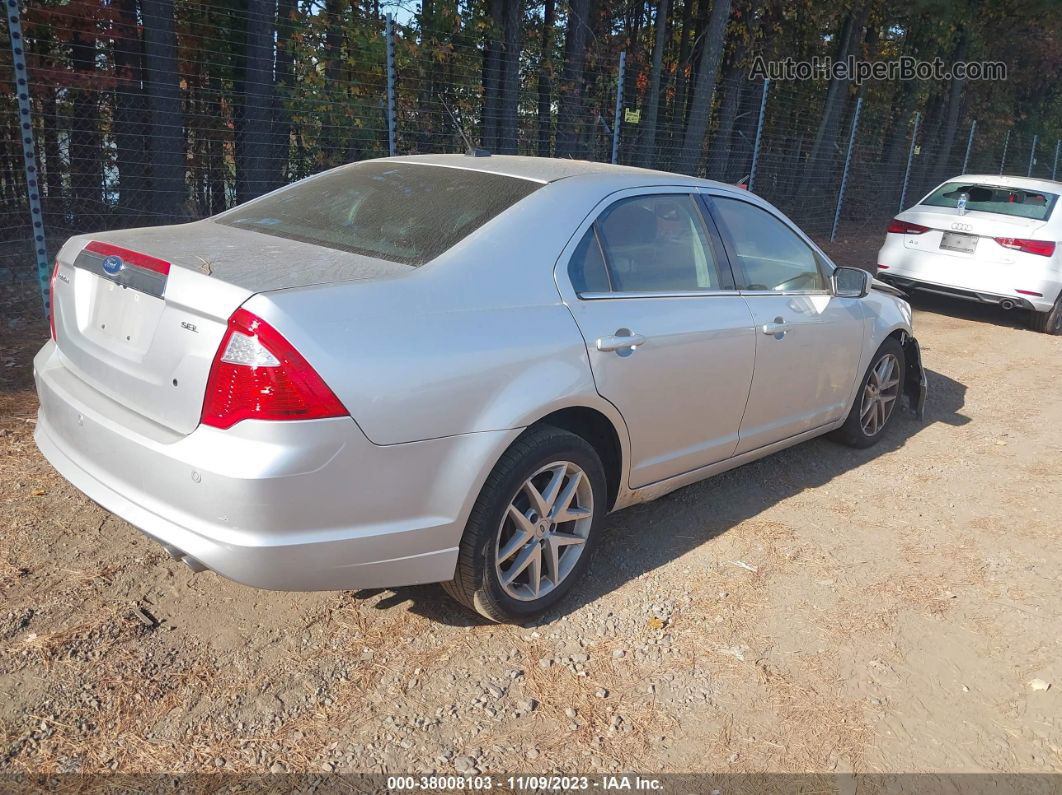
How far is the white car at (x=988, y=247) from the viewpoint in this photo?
881cm

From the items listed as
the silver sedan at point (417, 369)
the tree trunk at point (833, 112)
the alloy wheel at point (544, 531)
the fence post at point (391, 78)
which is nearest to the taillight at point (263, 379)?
the silver sedan at point (417, 369)

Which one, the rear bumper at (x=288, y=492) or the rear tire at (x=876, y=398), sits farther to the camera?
the rear tire at (x=876, y=398)

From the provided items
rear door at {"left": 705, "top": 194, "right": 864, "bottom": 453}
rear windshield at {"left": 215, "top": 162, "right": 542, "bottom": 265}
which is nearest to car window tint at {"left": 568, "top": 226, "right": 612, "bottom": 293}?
rear windshield at {"left": 215, "top": 162, "right": 542, "bottom": 265}

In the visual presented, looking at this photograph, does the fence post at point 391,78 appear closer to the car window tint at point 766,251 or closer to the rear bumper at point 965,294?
the car window tint at point 766,251

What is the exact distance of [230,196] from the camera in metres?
9.41

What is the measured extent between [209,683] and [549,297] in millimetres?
1746

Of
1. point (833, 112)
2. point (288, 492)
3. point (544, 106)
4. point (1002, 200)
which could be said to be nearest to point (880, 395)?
point (288, 492)

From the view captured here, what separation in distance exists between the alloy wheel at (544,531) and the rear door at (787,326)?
117cm

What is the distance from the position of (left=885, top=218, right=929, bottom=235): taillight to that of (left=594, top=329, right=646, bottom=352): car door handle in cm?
729

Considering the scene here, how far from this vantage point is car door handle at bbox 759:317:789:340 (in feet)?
13.6

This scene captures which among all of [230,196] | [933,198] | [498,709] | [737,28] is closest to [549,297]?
[498,709]

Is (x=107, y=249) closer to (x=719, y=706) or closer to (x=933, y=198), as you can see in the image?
(x=719, y=706)

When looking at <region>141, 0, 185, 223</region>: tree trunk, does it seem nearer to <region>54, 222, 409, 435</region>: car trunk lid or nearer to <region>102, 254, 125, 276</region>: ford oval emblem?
<region>54, 222, 409, 435</region>: car trunk lid

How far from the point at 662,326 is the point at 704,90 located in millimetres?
11032
